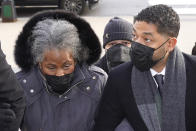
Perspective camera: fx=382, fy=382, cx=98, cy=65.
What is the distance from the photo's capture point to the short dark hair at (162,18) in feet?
8.10

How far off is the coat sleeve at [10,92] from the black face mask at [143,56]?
821 millimetres

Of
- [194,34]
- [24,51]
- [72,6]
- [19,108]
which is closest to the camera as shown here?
[19,108]

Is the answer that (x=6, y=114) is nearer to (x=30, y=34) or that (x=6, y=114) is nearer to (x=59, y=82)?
(x=59, y=82)

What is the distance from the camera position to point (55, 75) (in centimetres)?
250

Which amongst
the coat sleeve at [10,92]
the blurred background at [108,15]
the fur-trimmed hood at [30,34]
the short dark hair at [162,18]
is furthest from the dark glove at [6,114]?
the blurred background at [108,15]

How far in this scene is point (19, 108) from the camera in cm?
216

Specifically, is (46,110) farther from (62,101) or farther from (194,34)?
(194,34)

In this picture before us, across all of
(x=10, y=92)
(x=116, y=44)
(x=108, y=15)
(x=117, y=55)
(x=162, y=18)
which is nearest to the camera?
(x=10, y=92)

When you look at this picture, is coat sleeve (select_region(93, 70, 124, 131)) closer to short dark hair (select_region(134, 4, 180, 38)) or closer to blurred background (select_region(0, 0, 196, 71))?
short dark hair (select_region(134, 4, 180, 38))

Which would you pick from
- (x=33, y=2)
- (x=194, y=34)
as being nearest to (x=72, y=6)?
(x=33, y=2)

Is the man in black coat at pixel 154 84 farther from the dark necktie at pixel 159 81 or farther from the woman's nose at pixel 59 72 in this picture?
the woman's nose at pixel 59 72

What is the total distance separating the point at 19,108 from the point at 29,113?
1.52ft

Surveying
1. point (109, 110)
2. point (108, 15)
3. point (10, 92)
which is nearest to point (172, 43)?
point (109, 110)

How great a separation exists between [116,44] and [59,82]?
108 cm
